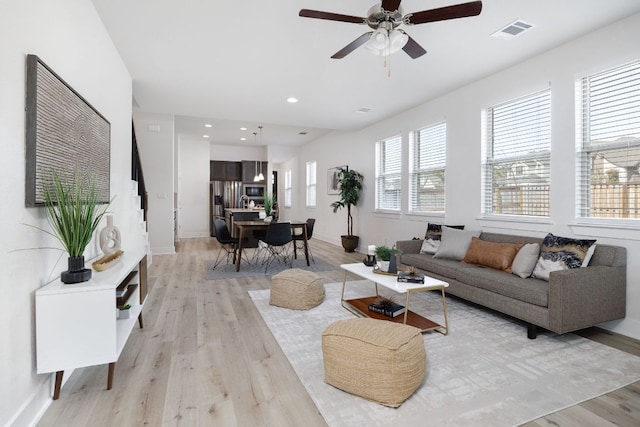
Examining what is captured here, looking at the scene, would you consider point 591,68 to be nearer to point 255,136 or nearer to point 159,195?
point 159,195

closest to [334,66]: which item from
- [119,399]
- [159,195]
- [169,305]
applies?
[169,305]

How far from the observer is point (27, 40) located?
1741 mm

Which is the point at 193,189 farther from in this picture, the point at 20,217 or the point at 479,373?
the point at 479,373

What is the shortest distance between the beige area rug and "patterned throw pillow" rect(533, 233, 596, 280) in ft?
1.89

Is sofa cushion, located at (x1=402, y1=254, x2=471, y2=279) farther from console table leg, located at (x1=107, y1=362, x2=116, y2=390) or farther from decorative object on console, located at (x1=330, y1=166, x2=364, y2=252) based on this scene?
console table leg, located at (x1=107, y1=362, x2=116, y2=390)

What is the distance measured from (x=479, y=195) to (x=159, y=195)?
240 inches

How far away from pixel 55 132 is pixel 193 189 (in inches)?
335

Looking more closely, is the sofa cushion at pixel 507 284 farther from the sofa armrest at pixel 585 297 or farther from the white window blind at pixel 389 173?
the white window blind at pixel 389 173

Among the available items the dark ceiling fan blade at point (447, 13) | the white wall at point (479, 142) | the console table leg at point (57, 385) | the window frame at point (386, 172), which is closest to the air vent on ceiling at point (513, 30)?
the white wall at point (479, 142)

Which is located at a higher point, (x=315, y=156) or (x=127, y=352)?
(x=315, y=156)

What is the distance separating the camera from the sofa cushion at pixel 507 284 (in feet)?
9.26

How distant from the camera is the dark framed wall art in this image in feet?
5.67

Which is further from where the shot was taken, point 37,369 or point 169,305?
point 169,305

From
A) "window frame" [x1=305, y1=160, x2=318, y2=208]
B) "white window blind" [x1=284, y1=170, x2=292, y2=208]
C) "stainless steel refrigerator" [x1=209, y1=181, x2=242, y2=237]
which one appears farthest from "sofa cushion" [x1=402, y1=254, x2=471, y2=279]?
"white window blind" [x1=284, y1=170, x2=292, y2=208]
